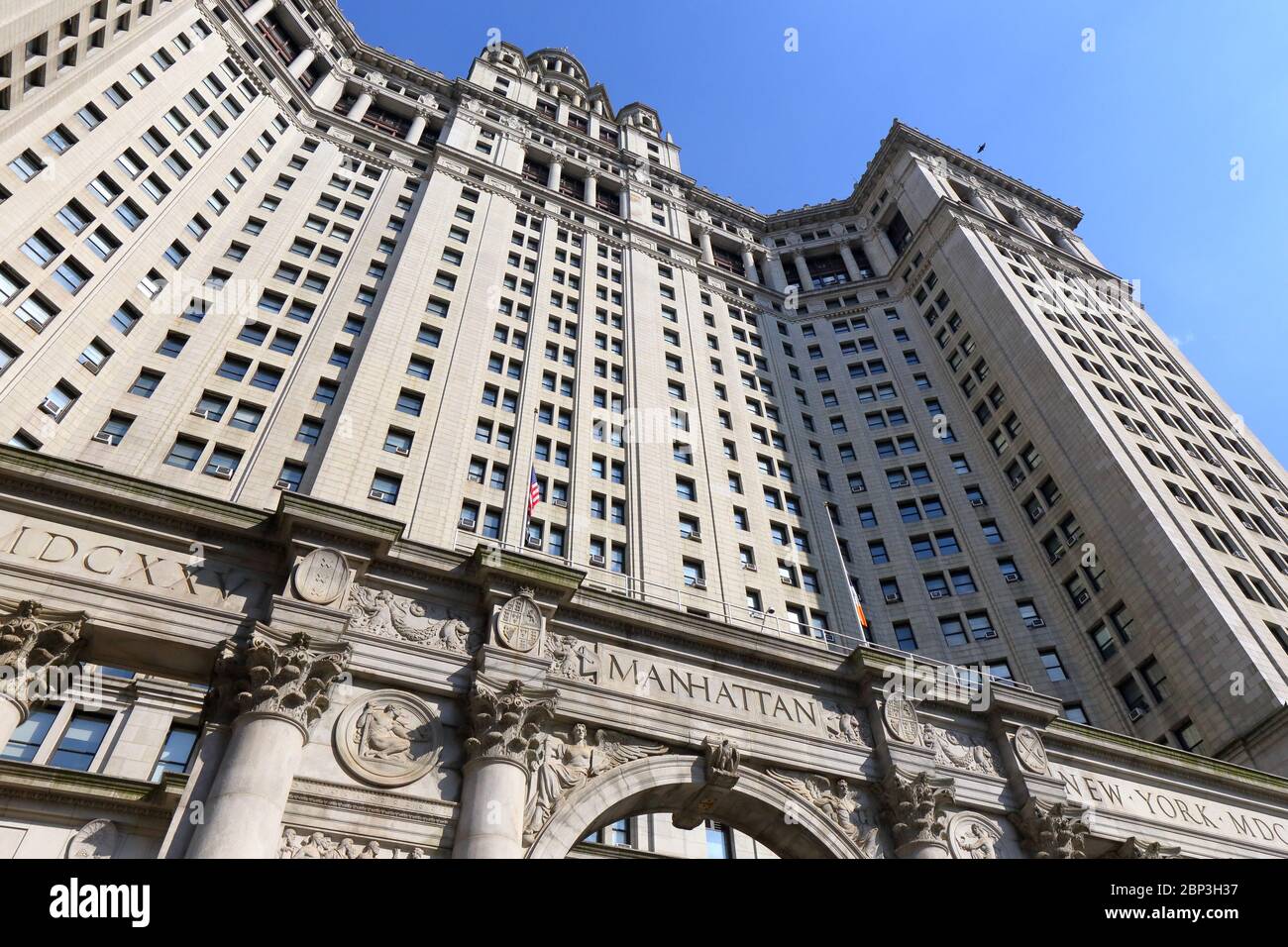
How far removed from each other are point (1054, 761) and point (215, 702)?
23168 mm

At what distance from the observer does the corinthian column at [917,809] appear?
2127 cm

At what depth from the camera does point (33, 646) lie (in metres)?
17.1

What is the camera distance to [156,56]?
48406 millimetres

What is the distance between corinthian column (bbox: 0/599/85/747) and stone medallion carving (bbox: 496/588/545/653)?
29.6ft

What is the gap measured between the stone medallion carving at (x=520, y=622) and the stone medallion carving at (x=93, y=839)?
9.99m

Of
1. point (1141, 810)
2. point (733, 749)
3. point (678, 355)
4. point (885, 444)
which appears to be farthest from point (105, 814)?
point (885, 444)

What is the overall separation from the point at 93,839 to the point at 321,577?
8.45 meters

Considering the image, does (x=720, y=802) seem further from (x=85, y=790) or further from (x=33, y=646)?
(x=85, y=790)

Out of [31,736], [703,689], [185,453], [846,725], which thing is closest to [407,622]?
[703,689]

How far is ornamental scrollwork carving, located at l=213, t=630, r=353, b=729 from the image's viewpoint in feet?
57.5

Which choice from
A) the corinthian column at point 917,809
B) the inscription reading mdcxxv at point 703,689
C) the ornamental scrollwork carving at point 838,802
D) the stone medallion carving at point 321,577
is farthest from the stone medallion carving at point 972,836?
the stone medallion carving at point 321,577

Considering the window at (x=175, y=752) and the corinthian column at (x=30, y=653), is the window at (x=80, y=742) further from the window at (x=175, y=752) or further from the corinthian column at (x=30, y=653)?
the corinthian column at (x=30, y=653)

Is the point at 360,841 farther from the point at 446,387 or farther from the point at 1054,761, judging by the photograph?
the point at 446,387
